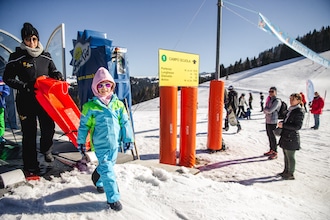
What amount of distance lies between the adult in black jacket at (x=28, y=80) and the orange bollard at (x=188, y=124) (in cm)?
300

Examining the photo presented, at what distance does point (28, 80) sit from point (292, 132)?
198 inches

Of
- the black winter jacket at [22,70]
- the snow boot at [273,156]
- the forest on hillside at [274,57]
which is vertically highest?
the forest on hillside at [274,57]

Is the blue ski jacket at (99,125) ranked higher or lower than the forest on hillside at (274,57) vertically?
lower

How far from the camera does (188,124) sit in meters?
5.09

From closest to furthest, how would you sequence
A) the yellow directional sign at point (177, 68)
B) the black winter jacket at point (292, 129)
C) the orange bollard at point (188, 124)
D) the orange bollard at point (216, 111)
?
the black winter jacket at point (292, 129)
the yellow directional sign at point (177, 68)
the orange bollard at point (188, 124)
the orange bollard at point (216, 111)

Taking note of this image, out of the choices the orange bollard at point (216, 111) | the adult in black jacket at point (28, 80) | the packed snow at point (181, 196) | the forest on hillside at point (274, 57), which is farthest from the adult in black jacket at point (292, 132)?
the forest on hillside at point (274, 57)

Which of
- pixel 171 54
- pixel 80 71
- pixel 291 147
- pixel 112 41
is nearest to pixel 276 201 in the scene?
pixel 291 147

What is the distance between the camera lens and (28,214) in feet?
7.23

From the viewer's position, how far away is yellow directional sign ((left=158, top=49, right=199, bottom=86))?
187 inches

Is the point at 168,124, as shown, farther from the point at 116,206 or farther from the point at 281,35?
the point at 281,35

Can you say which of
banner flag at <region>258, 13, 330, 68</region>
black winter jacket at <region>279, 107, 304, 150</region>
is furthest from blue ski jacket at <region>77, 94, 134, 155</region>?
banner flag at <region>258, 13, 330, 68</region>

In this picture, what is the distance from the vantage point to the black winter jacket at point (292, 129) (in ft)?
13.9

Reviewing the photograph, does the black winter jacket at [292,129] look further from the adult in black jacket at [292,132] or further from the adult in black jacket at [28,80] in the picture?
the adult in black jacket at [28,80]

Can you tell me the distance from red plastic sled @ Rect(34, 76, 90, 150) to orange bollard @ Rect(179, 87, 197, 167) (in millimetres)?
2454
